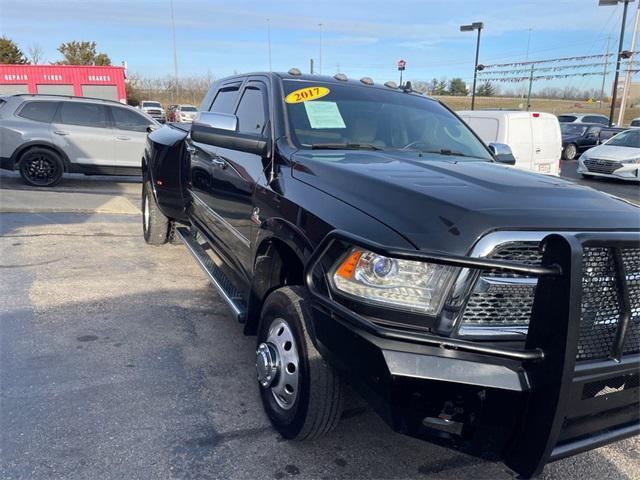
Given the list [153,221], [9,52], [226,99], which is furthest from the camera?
[9,52]

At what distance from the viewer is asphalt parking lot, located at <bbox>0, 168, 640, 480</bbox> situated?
2.70 metres

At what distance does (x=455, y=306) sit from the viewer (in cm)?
202

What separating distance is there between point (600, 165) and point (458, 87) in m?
70.3

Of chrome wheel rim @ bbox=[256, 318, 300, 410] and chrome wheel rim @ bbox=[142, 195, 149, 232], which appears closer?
chrome wheel rim @ bbox=[256, 318, 300, 410]

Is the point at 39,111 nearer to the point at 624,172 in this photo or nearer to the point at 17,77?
the point at 624,172

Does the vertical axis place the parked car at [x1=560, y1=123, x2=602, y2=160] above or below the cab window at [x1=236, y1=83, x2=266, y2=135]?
below

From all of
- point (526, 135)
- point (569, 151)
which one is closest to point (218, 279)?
point (526, 135)

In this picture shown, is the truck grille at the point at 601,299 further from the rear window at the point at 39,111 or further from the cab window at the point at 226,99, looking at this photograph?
the rear window at the point at 39,111

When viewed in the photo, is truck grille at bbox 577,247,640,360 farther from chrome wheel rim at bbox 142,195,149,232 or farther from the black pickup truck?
chrome wheel rim at bbox 142,195,149,232

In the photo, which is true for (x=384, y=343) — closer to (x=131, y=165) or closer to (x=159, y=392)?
(x=159, y=392)

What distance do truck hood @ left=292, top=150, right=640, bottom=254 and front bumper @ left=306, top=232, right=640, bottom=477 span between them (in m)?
0.22

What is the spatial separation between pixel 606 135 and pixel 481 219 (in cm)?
2561

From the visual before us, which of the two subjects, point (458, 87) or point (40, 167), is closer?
point (40, 167)

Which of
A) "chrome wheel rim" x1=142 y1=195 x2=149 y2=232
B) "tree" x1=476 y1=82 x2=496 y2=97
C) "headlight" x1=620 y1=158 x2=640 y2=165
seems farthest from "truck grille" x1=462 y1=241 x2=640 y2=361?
"tree" x1=476 y1=82 x2=496 y2=97
